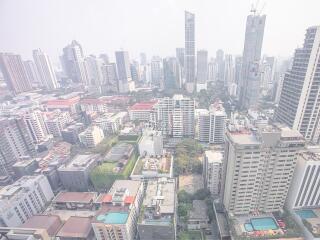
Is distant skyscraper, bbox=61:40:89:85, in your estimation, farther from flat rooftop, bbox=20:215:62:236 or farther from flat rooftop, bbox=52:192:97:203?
flat rooftop, bbox=20:215:62:236

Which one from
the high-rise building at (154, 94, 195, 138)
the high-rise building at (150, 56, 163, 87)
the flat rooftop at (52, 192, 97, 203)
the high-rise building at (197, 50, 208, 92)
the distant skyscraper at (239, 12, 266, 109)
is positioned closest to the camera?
the flat rooftop at (52, 192, 97, 203)

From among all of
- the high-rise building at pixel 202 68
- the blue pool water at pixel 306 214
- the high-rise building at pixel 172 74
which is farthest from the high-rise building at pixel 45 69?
the blue pool water at pixel 306 214

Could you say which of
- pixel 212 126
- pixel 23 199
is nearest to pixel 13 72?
pixel 23 199

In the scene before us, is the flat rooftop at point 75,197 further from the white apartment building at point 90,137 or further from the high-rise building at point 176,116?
the high-rise building at point 176,116

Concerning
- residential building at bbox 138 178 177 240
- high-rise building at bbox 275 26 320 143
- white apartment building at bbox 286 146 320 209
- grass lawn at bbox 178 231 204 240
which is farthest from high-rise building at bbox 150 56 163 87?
white apartment building at bbox 286 146 320 209

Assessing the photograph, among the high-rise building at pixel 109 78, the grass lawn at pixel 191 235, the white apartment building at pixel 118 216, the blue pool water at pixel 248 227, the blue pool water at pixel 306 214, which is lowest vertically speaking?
the grass lawn at pixel 191 235

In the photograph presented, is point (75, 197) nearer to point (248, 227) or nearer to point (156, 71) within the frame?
point (248, 227)
